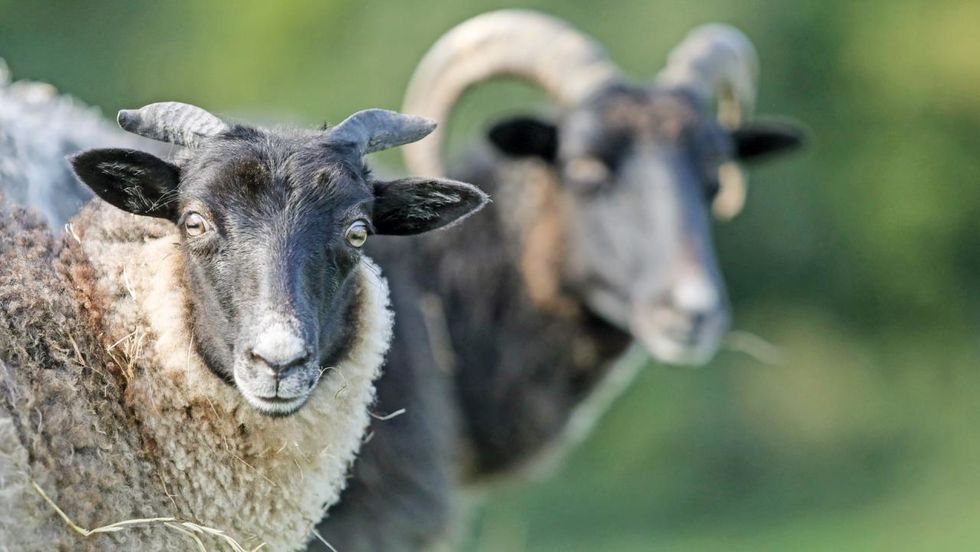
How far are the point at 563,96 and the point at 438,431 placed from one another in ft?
8.55

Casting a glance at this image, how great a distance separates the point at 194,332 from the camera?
13.9 feet

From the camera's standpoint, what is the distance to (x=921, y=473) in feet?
51.5

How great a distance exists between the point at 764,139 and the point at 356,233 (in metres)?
4.92

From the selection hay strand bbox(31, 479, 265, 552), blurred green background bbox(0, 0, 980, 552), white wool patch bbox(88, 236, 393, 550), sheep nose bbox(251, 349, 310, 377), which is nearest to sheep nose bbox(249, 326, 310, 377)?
sheep nose bbox(251, 349, 310, 377)

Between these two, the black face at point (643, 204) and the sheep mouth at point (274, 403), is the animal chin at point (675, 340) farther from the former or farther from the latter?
the sheep mouth at point (274, 403)

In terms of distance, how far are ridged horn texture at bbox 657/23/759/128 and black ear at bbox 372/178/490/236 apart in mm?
3976

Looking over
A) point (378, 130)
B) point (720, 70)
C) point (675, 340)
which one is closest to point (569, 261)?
point (675, 340)

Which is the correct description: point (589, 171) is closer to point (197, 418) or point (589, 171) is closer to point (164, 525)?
point (197, 418)

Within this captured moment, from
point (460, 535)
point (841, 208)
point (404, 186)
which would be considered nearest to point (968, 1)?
point (841, 208)

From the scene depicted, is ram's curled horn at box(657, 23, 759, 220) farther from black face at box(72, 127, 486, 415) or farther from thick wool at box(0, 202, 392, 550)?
thick wool at box(0, 202, 392, 550)

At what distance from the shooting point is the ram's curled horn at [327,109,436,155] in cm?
445

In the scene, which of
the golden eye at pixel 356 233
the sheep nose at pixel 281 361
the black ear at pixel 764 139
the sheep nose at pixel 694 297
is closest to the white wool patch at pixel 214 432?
the sheep nose at pixel 281 361

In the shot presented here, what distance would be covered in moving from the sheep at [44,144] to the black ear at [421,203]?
1.19 metres

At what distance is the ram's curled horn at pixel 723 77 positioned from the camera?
8.73 m
